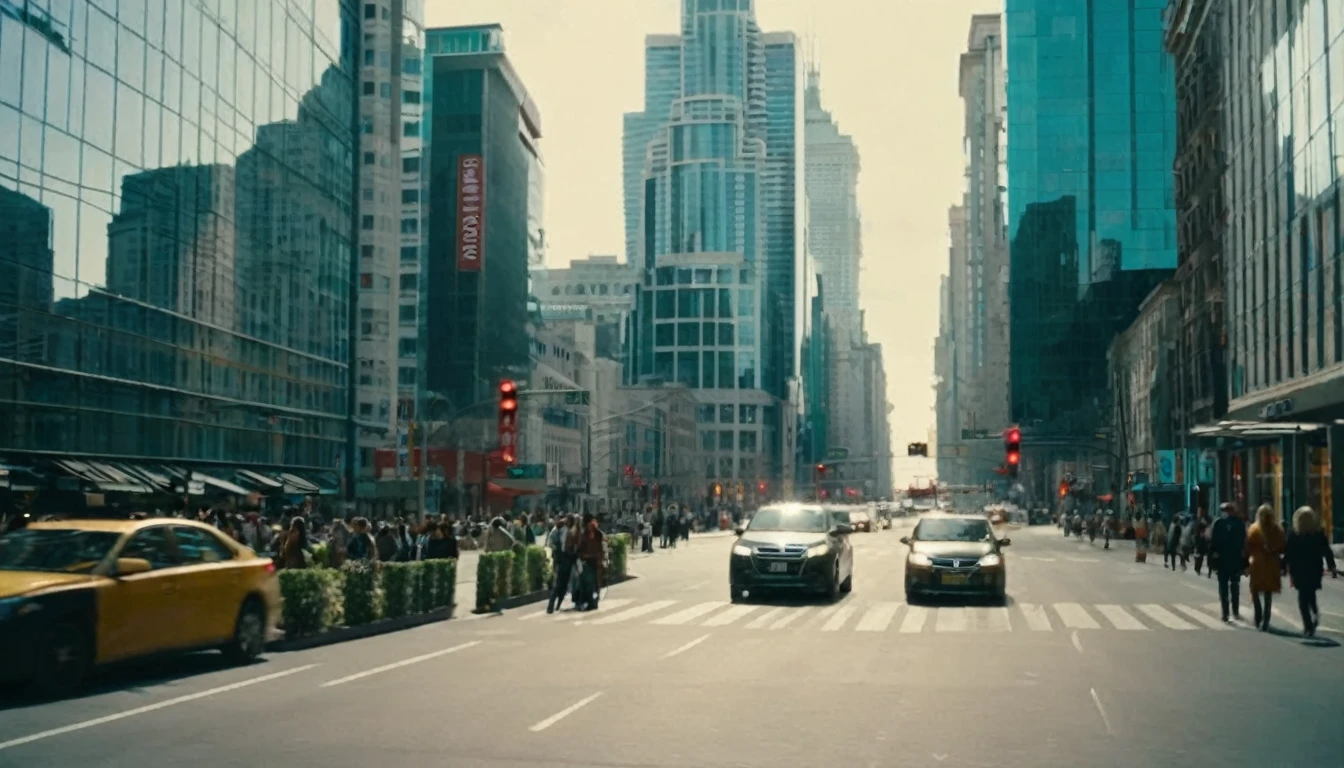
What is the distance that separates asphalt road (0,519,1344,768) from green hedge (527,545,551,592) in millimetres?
5173

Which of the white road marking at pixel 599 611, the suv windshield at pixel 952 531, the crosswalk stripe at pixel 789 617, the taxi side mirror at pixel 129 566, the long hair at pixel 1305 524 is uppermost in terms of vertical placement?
the long hair at pixel 1305 524

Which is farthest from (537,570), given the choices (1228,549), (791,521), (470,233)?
(470,233)

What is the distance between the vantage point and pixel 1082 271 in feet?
461

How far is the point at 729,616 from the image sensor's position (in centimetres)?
2438

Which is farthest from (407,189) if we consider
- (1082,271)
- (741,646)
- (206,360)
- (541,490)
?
(741,646)

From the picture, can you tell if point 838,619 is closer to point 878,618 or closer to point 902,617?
point 878,618

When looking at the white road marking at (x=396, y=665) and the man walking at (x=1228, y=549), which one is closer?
the white road marking at (x=396, y=665)

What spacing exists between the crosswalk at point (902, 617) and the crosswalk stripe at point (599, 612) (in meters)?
0.02

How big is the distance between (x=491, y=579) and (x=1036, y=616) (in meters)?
9.61

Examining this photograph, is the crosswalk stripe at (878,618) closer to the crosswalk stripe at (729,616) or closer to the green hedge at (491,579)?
the crosswalk stripe at (729,616)

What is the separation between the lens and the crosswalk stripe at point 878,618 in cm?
2198

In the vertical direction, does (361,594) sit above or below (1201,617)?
above

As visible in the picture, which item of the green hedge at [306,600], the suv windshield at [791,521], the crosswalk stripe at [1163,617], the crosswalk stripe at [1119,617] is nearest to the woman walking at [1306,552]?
the crosswalk stripe at [1163,617]

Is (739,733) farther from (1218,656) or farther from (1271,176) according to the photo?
(1271,176)
